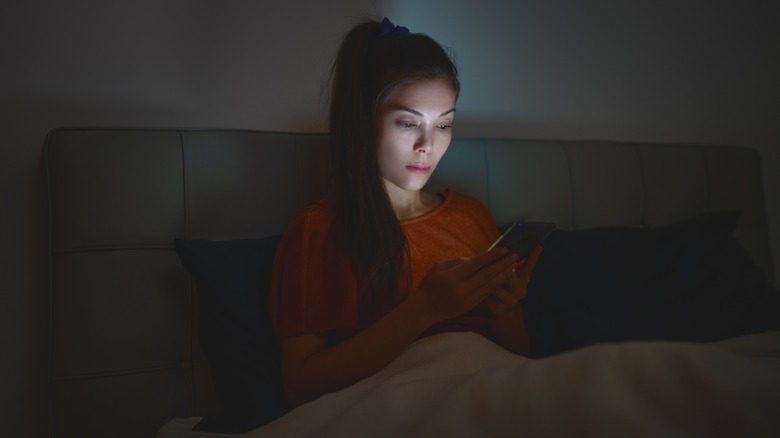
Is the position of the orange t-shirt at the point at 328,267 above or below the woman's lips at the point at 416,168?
below

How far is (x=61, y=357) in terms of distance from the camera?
1028 millimetres

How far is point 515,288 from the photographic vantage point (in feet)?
3.16

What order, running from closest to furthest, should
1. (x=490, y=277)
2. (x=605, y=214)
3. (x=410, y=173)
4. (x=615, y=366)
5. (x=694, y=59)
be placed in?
1. (x=615, y=366)
2. (x=490, y=277)
3. (x=410, y=173)
4. (x=605, y=214)
5. (x=694, y=59)

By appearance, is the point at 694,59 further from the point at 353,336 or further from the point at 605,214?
the point at 353,336

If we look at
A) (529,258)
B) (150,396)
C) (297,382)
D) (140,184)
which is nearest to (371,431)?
(297,382)

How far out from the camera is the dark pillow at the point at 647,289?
3.68 feet

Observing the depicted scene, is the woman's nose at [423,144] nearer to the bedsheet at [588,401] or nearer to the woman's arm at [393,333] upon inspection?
the woman's arm at [393,333]

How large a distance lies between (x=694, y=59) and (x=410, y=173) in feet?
4.35

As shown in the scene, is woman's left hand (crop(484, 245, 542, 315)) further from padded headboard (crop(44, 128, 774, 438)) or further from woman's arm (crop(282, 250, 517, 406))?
padded headboard (crop(44, 128, 774, 438))

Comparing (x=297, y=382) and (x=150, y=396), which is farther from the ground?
(x=297, y=382)

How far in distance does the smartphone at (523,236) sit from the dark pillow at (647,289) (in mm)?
273

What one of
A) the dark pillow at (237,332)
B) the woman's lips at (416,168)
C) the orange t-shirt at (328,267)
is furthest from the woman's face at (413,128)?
the dark pillow at (237,332)

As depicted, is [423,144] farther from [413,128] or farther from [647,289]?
[647,289]

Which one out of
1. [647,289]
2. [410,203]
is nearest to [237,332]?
[410,203]
